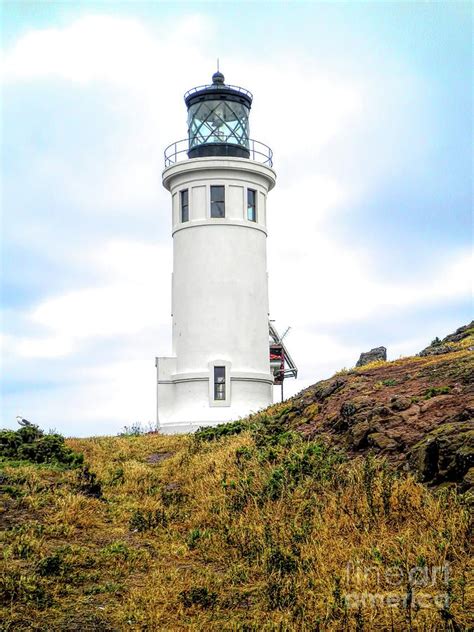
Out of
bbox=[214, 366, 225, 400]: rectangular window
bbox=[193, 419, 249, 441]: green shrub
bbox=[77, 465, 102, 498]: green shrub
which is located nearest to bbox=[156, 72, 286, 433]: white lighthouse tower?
bbox=[214, 366, 225, 400]: rectangular window

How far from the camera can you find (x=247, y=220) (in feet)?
94.4

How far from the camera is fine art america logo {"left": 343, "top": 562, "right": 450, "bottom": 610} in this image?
314 inches

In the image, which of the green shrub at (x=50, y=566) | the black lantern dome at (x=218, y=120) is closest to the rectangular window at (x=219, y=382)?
the black lantern dome at (x=218, y=120)

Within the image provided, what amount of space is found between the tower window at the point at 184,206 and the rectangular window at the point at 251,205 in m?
2.07

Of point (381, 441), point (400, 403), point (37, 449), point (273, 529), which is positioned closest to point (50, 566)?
point (273, 529)

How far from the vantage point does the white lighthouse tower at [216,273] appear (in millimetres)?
27828

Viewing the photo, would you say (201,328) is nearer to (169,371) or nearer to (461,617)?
(169,371)

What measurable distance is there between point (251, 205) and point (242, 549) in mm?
19729

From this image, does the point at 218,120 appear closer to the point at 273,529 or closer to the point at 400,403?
the point at 400,403

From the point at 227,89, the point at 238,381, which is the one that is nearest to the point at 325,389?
the point at 238,381

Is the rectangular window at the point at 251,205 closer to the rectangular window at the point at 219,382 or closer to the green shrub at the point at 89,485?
the rectangular window at the point at 219,382

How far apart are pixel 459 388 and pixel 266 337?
1499 cm

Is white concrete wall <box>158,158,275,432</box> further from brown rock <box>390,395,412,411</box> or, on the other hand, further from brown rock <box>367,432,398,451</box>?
brown rock <box>367,432,398,451</box>

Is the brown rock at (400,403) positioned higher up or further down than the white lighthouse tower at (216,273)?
further down
